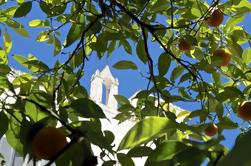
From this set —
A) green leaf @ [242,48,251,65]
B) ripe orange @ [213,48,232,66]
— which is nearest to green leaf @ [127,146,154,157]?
ripe orange @ [213,48,232,66]

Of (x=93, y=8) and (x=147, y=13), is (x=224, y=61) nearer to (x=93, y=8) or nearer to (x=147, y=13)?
(x=147, y=13)

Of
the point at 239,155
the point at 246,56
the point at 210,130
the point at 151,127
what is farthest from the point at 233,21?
the point at 239,155

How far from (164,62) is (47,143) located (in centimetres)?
84

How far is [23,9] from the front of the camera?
154 centimetres

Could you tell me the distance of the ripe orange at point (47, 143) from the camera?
2.06 ft

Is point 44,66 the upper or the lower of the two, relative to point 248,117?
upper

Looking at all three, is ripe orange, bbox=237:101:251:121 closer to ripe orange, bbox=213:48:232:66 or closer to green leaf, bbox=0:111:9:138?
ripe orange, bbox=213:48:232:66

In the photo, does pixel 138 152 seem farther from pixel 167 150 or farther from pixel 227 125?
pixel 227 125

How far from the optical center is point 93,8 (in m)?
1.80

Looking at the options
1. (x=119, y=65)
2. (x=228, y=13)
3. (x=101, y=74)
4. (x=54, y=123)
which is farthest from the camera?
(x=101, y=74)

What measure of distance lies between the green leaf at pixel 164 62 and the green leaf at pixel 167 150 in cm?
88

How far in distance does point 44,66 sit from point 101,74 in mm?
4630

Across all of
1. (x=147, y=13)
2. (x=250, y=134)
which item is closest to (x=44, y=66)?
(x=147, y=13)

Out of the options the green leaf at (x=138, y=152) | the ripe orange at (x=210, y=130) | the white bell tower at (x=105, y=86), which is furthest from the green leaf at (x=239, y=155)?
the white bell tower at (x=105, y=86)
